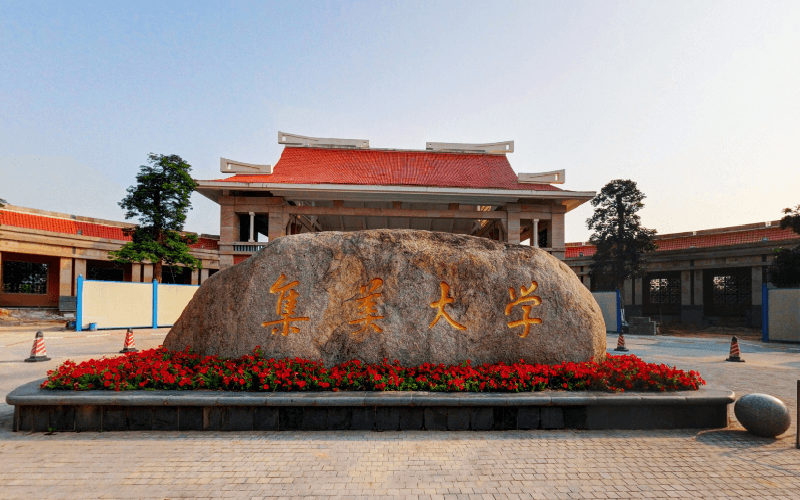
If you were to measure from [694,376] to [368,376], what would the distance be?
14.3 ft

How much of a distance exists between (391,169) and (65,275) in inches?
721

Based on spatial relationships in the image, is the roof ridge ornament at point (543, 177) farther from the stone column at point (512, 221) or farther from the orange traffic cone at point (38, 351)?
the orange traffic cone at point (38, 351)

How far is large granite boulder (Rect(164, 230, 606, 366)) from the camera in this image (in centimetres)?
616

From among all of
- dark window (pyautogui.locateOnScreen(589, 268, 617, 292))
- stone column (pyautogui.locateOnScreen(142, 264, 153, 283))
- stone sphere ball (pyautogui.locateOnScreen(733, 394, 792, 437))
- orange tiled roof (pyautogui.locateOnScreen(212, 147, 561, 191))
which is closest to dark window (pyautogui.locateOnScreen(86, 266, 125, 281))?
stone column (pyautogui.locateOnScreen(142, 264, 153, 283))

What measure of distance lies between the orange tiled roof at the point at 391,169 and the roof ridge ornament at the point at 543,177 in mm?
301

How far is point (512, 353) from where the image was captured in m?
6.19

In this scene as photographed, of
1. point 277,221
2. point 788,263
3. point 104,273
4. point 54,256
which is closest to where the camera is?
point 788,263

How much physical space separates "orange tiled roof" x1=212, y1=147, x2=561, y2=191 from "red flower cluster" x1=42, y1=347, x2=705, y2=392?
14.7 m

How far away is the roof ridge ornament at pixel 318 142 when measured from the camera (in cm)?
2320

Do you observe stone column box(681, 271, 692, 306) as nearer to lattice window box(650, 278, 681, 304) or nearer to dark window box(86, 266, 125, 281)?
lattice window box(650, 278, 681, 304)

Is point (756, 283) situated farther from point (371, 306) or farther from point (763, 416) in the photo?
point (371, 306)

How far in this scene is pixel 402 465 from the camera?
3.97 m

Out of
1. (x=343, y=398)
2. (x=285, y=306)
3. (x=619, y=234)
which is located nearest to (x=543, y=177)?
(x=619, y=234)

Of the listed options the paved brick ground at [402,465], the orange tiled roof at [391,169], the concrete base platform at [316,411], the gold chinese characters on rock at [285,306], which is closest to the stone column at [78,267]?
the orange tiled roof at [391,169]
